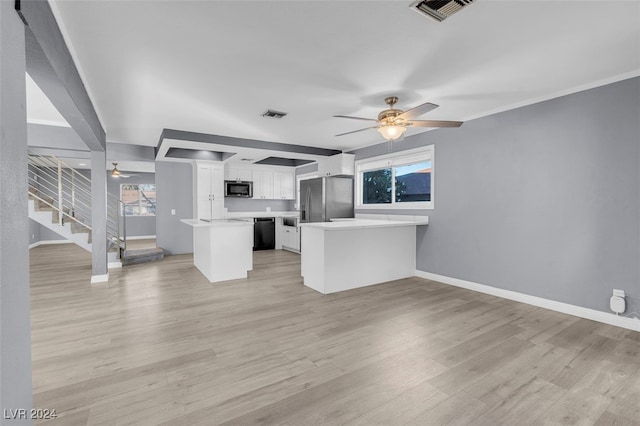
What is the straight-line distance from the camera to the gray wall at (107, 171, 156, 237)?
31.4 feet

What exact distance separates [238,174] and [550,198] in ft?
20.8

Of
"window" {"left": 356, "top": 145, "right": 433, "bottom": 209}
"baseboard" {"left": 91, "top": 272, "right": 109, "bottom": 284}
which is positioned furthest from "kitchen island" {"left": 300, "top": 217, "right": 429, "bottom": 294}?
"baseboard" {"left": 91, "top": 272, "right": 109, "bottom": 284}

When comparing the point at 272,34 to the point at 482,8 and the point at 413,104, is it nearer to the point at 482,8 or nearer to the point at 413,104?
the point at 482,8

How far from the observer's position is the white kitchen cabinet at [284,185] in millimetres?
8141

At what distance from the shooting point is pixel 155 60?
8.03 feet

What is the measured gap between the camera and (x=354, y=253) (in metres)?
4.09

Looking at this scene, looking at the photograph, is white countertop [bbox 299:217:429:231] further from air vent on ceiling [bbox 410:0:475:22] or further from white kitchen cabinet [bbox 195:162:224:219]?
white kitchen cabinet [bbox 195:162:224:219]

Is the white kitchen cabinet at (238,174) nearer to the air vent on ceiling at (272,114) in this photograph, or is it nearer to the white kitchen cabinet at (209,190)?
the white kitchen cabinet at (209,190)

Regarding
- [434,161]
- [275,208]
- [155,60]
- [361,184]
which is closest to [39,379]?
[155,60]

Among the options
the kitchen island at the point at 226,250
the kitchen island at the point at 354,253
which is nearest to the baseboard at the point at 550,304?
the kitchen island at the point at 354,253

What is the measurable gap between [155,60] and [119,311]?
263 cm

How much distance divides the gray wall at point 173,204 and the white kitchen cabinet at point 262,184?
1.58 metres

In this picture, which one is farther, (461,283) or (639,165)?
(461,283)

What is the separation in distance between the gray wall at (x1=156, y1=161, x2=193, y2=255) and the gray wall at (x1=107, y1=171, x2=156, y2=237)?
3.89 metres
